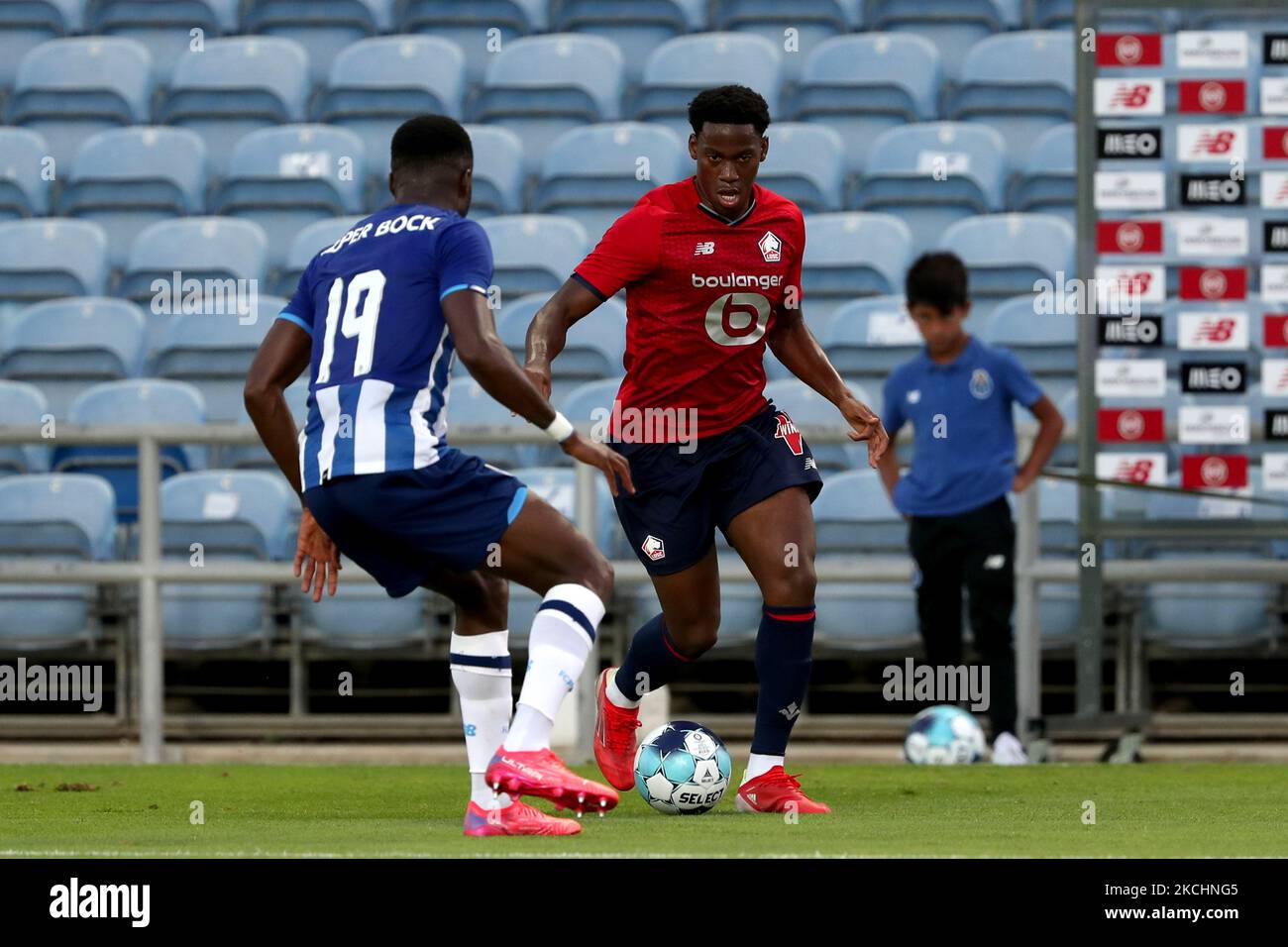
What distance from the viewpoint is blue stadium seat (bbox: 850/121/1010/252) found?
1151 centimetres

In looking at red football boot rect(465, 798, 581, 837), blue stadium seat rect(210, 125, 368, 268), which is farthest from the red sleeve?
blue stadium seat rect(210, 125, 368, 268)

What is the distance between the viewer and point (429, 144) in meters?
5.50

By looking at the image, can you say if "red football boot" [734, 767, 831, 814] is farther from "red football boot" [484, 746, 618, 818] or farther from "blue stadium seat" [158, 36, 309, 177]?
"blue stadium seat" [158, 36, 309, 177]

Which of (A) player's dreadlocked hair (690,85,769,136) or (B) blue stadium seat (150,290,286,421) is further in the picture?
(B) blue stadium seat (150,290,286,421)

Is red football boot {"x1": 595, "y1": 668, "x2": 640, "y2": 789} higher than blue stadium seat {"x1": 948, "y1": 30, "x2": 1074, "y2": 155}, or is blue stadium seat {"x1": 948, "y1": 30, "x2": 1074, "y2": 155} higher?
blue stadium seat {"x1": 948, "y1": 30, "x2": 1074, "y2": 155}

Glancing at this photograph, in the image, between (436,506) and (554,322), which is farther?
(554,322)

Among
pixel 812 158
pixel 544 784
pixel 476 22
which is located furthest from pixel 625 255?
pixel 476 22

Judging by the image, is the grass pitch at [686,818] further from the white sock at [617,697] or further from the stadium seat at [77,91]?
the stadium seat at [77,91]

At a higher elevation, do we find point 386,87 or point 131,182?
point 386,87

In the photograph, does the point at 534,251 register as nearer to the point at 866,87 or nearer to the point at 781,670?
the point at 866,87

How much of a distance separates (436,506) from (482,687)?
568 millimetres

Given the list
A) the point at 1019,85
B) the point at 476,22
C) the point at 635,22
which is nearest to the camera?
the point at 1019,85

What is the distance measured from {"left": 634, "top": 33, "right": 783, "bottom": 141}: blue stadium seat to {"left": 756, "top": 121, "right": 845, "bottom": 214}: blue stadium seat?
16.5 inches
